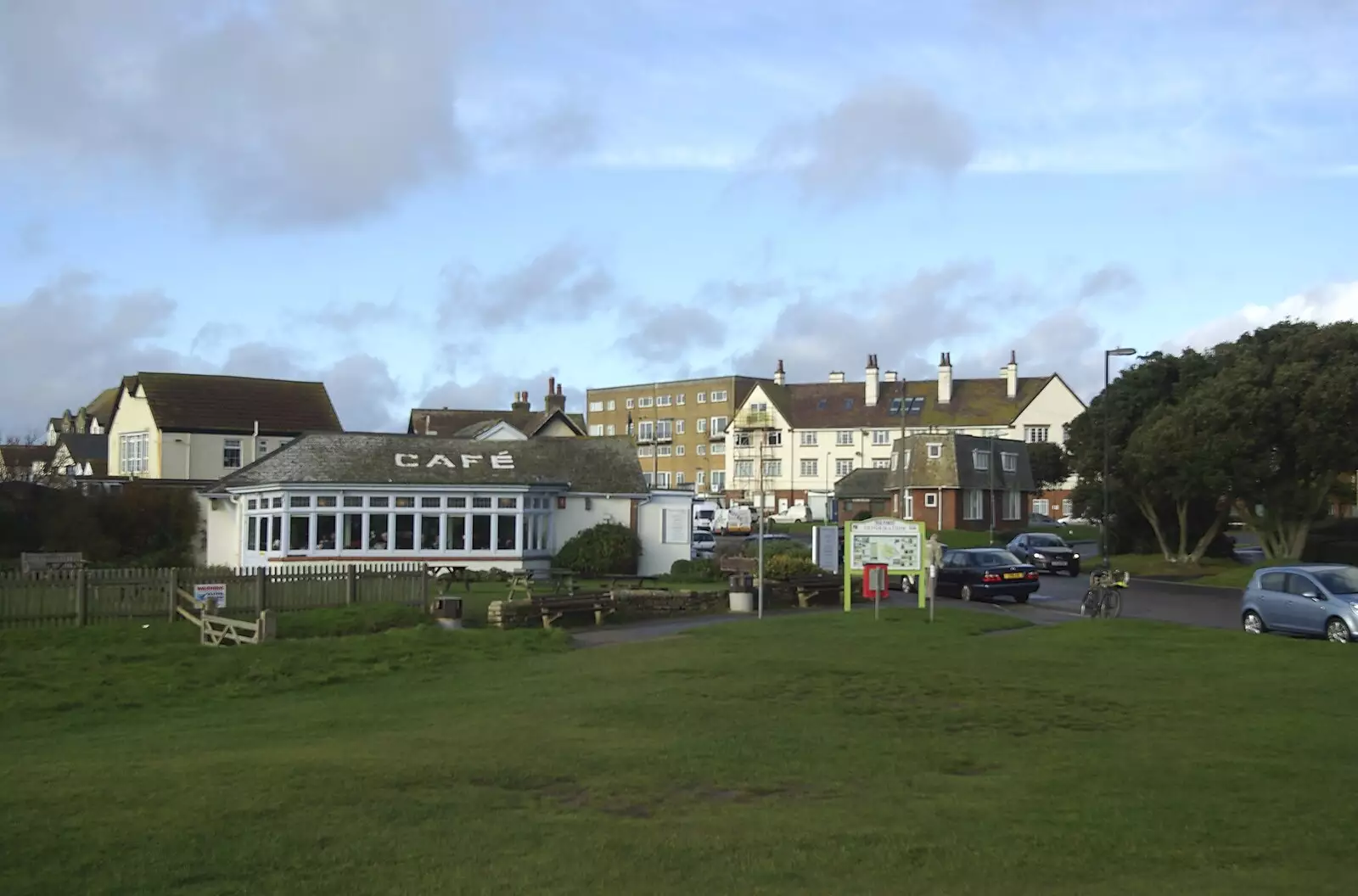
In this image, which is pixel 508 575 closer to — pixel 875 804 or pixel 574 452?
pixel 574 452

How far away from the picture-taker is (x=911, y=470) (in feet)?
273

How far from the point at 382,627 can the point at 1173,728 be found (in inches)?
651

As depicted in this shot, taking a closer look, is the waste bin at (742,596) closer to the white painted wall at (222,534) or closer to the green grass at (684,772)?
the green grass at (684,772)

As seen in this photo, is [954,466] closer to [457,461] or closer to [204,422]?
[204,422]

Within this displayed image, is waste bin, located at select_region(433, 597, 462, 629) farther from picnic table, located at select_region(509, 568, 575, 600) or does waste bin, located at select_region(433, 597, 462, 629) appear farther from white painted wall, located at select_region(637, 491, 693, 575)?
white painted wall, located at select_region(637, 491, 693, 575)

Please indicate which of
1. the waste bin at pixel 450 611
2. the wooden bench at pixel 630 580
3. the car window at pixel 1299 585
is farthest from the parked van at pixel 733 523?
the car window at pixel 1299 585

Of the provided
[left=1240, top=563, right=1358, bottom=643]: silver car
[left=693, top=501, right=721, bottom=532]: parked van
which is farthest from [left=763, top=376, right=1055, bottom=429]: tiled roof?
[left=1240, top=563, right=1358, bottom=643]: silver car

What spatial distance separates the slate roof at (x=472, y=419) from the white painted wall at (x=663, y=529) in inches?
1339

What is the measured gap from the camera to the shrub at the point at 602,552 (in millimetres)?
42000

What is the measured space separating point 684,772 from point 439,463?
104ft

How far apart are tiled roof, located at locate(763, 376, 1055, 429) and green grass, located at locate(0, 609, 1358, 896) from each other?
8574cm

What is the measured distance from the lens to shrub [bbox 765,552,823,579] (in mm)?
38219

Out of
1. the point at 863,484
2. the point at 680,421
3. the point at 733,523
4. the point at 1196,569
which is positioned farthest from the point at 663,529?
the point at 680,421

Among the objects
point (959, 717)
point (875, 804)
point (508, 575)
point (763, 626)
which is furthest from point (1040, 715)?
point (508, 575)
